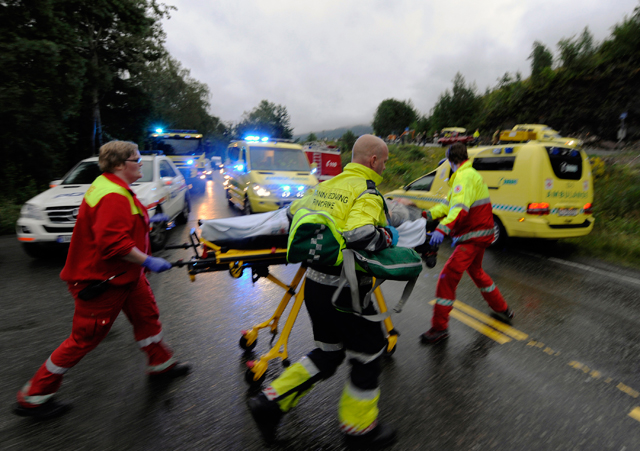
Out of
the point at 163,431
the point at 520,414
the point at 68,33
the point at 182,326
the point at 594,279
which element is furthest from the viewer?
the point at 68,33

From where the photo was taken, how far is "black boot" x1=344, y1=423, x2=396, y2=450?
2.29m

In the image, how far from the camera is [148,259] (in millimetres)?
Result: 2506

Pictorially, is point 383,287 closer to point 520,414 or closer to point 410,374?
point 410,374

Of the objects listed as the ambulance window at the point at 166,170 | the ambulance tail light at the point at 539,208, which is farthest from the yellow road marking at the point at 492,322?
the ambulance window at the point at 166,170

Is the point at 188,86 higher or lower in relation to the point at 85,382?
higher

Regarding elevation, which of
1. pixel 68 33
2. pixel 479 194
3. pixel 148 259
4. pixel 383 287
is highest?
pixel 68 33

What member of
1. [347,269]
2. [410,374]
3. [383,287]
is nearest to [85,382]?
[347,269]

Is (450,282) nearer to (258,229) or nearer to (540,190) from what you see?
(258,229)

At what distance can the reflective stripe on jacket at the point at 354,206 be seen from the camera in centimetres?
197

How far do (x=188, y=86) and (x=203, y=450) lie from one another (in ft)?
185

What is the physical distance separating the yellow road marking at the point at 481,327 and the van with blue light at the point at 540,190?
3.41 meters

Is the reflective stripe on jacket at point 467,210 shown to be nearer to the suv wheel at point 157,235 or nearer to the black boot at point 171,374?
the black boot at point 171,374

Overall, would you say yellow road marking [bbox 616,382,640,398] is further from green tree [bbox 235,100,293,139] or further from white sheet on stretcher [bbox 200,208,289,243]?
green tree [bbox 235,100,293,139]

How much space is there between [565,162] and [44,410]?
26.6ft
